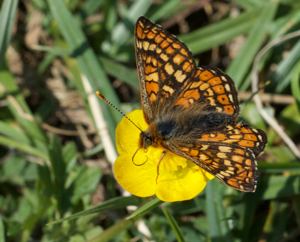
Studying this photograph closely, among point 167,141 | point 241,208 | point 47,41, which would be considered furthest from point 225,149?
point 47,41

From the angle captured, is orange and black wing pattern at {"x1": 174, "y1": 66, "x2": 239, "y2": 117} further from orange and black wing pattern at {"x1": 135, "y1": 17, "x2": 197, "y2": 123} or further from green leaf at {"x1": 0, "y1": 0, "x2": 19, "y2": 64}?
green leaf at {"x1": 0, "y1": 0, "x2": 19, "y2": 64}

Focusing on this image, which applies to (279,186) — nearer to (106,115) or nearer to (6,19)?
(106,115)

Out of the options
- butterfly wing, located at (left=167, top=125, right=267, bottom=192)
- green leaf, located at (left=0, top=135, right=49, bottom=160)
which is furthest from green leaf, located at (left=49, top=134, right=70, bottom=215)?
butterfly wing, located at (left=167, top=125, right=267, bottom=192)

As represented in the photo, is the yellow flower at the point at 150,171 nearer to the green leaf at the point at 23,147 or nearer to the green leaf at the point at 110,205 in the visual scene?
the green leaf at the point at 110,205

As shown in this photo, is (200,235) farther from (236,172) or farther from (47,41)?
(47,41)

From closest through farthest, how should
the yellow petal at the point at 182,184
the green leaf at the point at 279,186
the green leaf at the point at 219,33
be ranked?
the yellow petal at the point at 182,184, the green leaf at the point at 279,186, the green leaf at the point at 219,33

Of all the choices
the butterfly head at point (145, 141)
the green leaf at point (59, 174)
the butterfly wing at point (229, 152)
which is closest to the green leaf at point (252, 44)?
the butterfly wing at point (229, 152)

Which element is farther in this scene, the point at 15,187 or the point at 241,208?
the point at 15,187

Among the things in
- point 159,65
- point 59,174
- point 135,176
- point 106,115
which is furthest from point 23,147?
point 159,65
